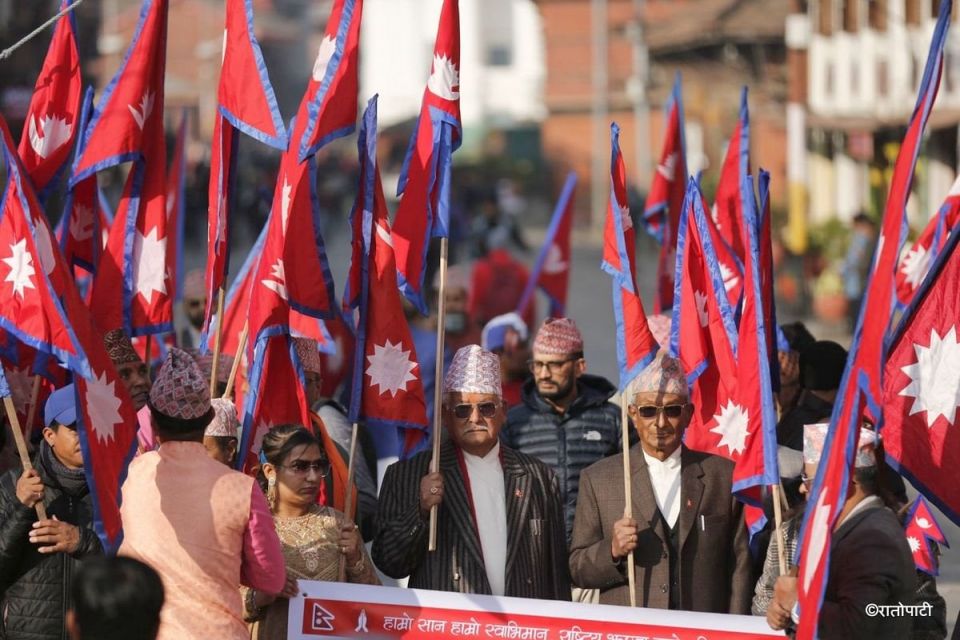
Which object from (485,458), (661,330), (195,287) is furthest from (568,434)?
(195,287)

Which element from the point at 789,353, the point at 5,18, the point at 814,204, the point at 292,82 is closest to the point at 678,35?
the point at 814,204

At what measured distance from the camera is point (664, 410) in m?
7.11

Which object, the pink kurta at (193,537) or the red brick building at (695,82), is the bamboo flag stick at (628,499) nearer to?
the pink kurta at (193,537)

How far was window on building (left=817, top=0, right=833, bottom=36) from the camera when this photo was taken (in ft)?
133

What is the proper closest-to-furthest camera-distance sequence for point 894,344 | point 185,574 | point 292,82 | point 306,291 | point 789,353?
point 185,574
point 894,344
point 306,291
point 789,353
point 292,82

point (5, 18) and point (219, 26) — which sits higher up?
point (219, 26)

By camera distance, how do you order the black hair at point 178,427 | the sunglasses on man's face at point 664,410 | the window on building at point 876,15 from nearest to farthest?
1. the black hair at point 178,427
2. the sunglasses on man's face at point 664,410
3. the window on building at point 876,15

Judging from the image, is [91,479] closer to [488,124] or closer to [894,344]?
[894,344]

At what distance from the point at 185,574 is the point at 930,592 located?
2783 mm

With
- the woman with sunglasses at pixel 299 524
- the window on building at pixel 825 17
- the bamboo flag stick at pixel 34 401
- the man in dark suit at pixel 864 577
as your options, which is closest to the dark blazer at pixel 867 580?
the man in dark suit at pixel 864 577

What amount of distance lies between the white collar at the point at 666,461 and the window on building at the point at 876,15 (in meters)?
27.9

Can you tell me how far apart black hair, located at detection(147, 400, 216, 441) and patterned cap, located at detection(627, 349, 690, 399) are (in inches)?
72.0

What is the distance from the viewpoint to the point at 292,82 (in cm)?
11931

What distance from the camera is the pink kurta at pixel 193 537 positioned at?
5.80 meters
